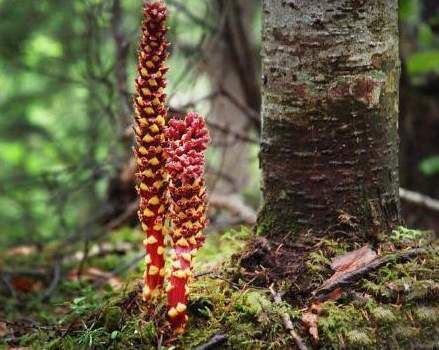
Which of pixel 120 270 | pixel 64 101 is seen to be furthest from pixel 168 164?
pixel 64 101

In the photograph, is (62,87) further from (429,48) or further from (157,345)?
(157,345)

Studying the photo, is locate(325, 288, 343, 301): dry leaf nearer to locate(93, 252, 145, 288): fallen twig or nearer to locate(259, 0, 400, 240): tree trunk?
locate(259, 0, 400, 240): tree trunk

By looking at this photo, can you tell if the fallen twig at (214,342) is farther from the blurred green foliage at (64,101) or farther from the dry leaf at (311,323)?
the blurred green foliage at (64,101)

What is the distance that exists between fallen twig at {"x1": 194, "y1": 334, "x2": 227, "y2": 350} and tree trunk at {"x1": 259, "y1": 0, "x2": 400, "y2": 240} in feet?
1.82

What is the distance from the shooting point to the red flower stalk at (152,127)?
6.77ft

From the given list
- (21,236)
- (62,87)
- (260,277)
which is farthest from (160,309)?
(62,87)

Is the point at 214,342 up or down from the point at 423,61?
down

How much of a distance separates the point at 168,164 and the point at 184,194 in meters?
0.11

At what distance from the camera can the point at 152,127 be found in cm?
210

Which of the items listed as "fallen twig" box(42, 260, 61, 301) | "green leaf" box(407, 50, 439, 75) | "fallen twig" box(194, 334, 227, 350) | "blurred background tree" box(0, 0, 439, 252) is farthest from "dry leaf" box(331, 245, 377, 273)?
"green leaf" box(407, 50, 439, 75)

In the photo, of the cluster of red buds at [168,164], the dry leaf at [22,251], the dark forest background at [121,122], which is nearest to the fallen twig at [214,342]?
the cluster of red buds at [168,164]

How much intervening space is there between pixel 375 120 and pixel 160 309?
110 cm

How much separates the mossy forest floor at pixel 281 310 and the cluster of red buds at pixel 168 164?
15 cm

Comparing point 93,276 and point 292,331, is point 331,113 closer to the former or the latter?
point 292,331
